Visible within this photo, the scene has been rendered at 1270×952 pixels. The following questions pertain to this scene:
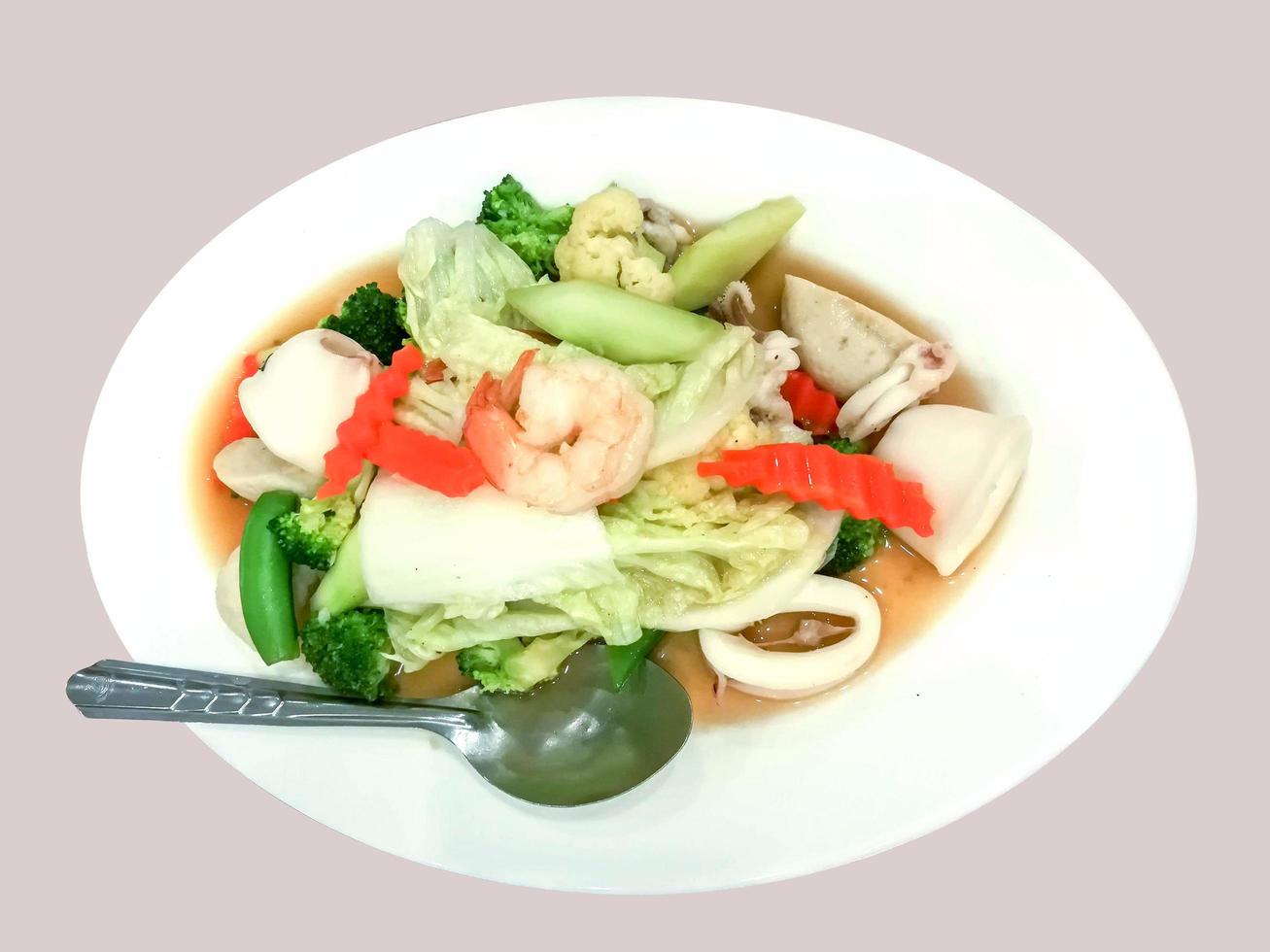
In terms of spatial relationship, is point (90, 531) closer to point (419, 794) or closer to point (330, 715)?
point (330, 715)

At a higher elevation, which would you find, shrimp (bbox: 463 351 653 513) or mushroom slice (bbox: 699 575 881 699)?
shrimp (bbox: 463 351 653 513)

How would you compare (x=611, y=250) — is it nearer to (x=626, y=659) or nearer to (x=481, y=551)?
(x=481, y=551)

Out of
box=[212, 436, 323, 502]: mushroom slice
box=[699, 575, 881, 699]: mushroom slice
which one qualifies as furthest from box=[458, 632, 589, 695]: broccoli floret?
box=[212, 436, 323, 502]: mushroom slice

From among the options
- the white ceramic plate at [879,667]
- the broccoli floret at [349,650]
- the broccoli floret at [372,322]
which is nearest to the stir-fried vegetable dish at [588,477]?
the broccoli floret at [349,650]

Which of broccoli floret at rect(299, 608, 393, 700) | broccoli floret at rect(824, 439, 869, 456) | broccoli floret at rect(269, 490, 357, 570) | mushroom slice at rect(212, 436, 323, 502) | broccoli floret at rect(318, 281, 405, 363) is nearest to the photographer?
broccoli floret at rect(299, 608, 393, 700)

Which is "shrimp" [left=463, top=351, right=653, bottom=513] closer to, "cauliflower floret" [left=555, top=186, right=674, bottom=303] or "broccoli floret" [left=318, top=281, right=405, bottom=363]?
"cauliflower floret" [left=555, top=186, right=674, bottom=303]

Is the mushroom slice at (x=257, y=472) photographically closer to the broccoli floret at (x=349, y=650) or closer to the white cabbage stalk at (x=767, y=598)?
the broccoli floret at (x=349, y=650)

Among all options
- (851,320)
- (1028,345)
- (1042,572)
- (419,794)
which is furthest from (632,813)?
(1028,345)
